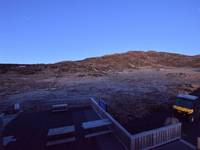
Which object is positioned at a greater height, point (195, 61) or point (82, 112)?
point (195, 61)

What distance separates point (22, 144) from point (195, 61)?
2308 inches

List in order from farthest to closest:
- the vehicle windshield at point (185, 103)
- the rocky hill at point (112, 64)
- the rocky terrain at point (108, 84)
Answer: the rocky hill at point (112, 64) < the rocky terrain at point (108, 84) < the vehicle windshield at point (185, 103)

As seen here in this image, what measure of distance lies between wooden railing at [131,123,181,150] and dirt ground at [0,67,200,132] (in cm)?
241

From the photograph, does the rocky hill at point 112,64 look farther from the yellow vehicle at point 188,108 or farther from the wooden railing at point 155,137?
the wooden railing at point 155,137

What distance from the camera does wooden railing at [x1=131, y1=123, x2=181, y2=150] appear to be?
7.29 metres

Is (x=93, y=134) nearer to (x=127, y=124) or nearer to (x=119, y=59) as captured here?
(x=127, y=124)

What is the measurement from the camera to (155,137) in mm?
7820

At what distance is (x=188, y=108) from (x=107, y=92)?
13.3 m

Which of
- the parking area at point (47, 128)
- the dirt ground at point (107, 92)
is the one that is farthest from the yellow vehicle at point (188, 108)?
the parking area at point (47, 128)

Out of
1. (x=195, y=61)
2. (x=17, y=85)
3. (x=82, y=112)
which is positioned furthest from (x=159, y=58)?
(x=82, y=112)

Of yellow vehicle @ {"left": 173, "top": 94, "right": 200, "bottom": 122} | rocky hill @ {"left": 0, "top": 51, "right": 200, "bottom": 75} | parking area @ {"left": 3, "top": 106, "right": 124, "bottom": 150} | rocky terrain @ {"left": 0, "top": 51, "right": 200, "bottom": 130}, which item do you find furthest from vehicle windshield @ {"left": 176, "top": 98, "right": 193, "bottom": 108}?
rocky hill @ {"left": 0, "top": 51, "right": 200, "bottom": 75}

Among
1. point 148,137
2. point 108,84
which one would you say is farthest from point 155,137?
point 108,84

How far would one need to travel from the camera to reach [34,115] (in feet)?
42.3

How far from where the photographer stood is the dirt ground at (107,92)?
559 inches
